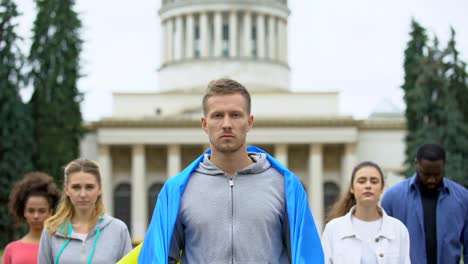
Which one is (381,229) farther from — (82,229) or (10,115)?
(10,115)

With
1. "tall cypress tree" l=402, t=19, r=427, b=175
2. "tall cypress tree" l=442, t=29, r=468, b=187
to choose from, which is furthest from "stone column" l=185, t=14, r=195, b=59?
"tall cypress tree" l=442, t=29, r=468, b=187

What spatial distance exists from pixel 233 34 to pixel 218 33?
0.95m

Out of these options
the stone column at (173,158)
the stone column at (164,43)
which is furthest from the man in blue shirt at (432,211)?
the stone column at (164,43)

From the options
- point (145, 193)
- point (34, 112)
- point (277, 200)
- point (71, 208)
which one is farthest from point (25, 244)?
point (145, 193)

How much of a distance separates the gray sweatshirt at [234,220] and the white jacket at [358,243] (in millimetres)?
2006

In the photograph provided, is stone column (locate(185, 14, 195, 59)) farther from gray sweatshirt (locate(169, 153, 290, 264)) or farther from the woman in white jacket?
gray sweatshirt (locate(169, 153, 290, 264))

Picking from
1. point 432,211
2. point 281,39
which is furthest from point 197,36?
point 432,211

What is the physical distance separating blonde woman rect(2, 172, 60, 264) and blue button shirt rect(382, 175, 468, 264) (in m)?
2.80

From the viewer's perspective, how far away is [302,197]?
167 inches

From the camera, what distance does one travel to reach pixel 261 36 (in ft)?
186

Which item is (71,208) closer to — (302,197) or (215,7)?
(302,197)

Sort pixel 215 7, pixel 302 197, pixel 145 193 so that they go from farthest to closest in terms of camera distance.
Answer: pixel 215 7, pixel 145 193, pixel 302 197

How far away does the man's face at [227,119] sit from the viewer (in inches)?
164

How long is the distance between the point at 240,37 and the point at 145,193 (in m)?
14.5
